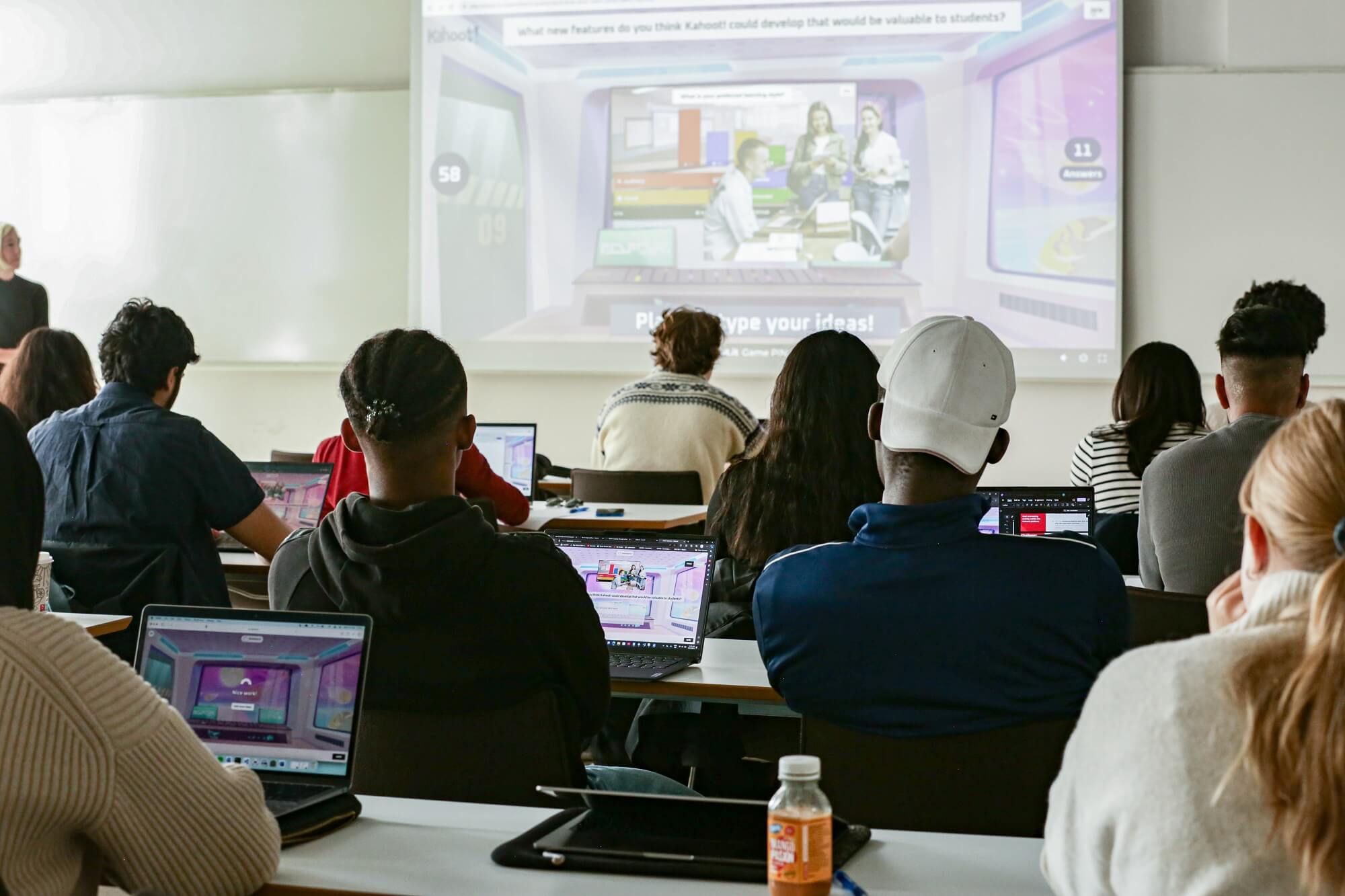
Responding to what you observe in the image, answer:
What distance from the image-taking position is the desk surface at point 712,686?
2.25 meters

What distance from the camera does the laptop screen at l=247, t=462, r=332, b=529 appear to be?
13.1 ft

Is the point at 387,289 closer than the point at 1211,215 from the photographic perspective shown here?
No

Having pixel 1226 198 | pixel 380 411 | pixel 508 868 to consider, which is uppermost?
pixel 1226 198

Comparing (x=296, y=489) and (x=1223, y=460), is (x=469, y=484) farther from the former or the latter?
(x=1223, y=460)

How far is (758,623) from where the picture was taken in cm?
190

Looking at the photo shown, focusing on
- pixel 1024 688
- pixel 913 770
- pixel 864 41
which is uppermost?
pixel 864 41

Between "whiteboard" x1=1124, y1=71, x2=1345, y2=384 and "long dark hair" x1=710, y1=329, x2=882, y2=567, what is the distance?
3630 mm

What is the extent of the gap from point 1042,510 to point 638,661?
125cm

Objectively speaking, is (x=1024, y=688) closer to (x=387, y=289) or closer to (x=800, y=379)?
(x=800, y=379)

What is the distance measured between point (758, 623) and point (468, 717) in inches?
16.5

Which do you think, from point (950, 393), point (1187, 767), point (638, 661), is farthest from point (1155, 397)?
point (1187, 767)

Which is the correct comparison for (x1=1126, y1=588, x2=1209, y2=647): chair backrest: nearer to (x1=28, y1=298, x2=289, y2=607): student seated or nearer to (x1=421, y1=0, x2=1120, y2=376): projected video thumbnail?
(x1=28, y1=298, x2=289, y2=607): student seated

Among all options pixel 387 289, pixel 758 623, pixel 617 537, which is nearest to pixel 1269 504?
pixel 758 623

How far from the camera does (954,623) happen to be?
5.65ft
